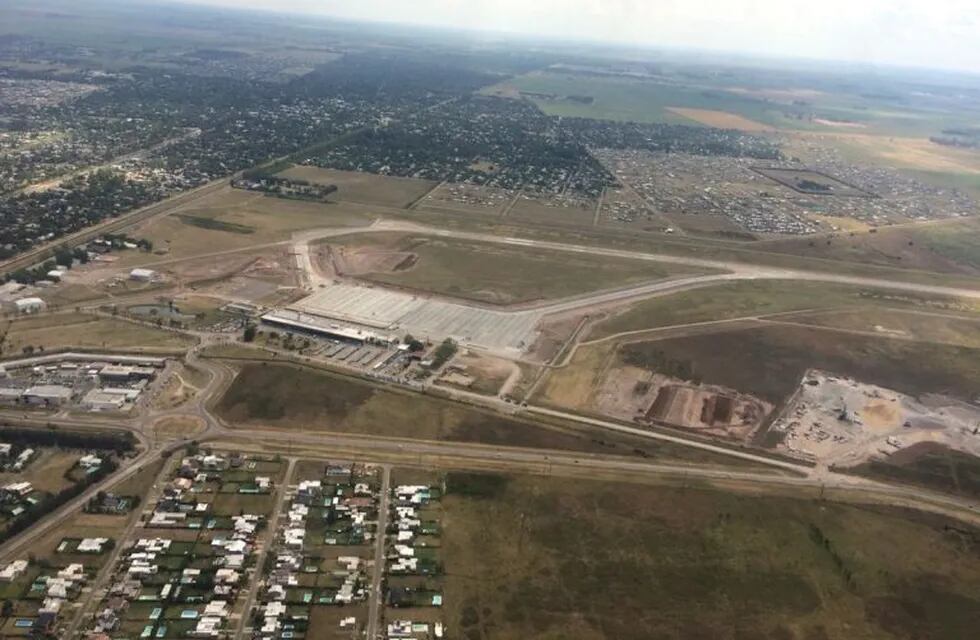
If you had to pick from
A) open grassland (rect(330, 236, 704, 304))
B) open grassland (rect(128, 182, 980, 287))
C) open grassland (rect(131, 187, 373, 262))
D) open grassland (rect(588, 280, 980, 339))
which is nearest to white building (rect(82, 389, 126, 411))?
open grassland (rect(330, 236, 704, 304))

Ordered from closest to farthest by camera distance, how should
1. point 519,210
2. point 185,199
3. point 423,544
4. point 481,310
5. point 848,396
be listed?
point 423,544
point 848,396
point 481,310
point 185,199
point 519,210

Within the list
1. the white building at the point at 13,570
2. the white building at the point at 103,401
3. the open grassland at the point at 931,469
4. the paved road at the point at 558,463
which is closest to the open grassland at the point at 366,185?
the white building at the point at 103,401

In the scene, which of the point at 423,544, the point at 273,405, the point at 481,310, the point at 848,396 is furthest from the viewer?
the point at 481,310

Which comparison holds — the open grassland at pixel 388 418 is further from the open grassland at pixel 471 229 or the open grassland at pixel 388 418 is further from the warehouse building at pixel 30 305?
the open grassland at pixel 471 229

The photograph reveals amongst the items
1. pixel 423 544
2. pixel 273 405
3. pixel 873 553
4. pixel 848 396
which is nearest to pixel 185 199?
pixel 273 405

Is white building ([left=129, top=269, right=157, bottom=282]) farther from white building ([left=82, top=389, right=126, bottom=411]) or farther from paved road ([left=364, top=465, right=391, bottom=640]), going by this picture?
paved road ([left=364, top=465, right=391, bottom=640])

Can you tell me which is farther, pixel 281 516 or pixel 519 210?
pixel 519 210

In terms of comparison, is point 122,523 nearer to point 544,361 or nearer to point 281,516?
→ point 281,516
